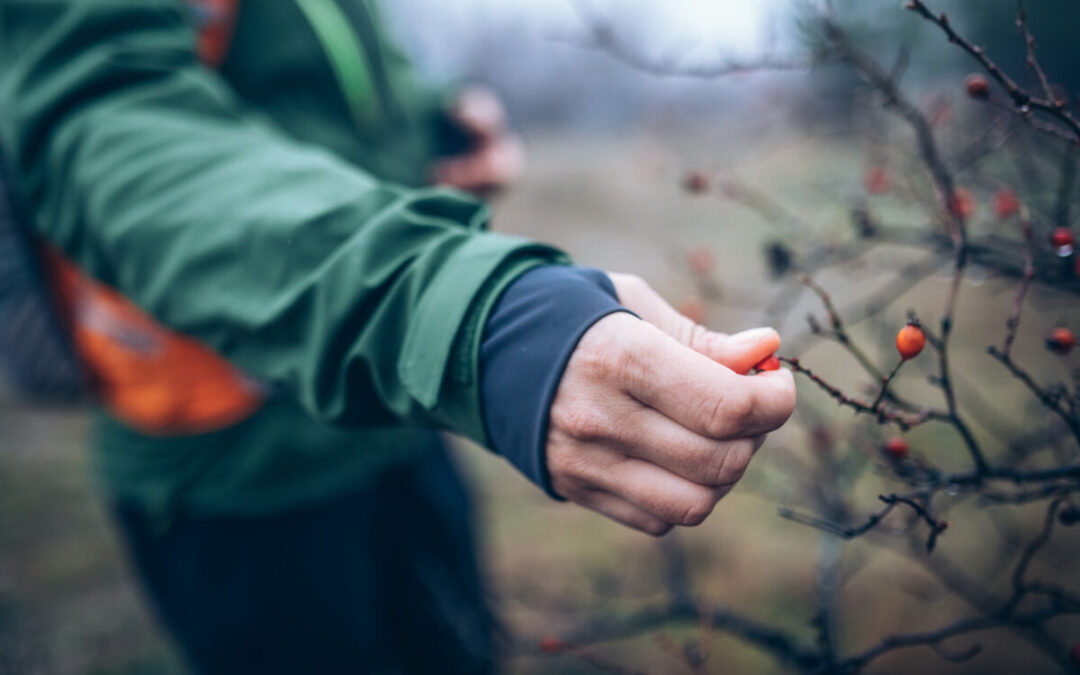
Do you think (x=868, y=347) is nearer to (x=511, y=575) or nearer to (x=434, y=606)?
(x=511, y=575)

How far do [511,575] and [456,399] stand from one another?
10.1 feet

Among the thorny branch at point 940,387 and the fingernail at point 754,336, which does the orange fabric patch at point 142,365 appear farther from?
the fingernail at point 754,336

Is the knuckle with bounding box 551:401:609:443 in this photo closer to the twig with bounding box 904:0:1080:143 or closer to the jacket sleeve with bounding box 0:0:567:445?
the jacket sleeve with bounding box 0:0:567:445

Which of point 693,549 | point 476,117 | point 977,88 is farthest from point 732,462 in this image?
point 693,549

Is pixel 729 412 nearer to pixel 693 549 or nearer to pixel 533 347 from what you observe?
pixel 533 347

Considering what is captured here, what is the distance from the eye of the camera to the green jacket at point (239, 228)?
90 centimetres

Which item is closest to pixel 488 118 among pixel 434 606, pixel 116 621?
pixel 434 606

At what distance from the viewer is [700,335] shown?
0.87 metres

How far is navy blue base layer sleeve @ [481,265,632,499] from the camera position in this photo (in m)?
0.80

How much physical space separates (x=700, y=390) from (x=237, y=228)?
761 millimetres

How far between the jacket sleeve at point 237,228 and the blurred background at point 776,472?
0.72m

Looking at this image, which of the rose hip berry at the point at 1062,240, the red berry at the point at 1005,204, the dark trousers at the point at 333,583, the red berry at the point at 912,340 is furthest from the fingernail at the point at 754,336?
the dark trousers at the point at 333,583

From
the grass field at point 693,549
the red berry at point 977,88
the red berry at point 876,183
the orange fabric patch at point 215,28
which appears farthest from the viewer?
the grass field at point 693,549

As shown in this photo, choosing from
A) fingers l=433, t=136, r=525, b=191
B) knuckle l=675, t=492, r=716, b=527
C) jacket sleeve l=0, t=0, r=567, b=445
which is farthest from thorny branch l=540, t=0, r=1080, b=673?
fingers l=433, t=136, r=525, b=191
